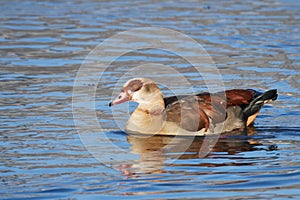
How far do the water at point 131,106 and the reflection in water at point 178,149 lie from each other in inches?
0.5

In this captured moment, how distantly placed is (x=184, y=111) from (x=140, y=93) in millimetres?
673

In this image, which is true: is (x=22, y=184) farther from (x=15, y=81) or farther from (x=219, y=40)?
(x=219, y=40)

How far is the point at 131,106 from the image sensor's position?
12820 millimetres

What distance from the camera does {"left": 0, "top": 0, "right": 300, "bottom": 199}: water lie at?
27.7ft

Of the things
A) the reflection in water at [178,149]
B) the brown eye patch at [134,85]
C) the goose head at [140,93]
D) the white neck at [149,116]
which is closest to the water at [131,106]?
the reflection in water at [178,149]

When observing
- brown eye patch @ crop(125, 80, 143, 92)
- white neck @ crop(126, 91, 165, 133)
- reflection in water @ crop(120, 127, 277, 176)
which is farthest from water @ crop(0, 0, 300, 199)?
brown eye patch @ crop(125, 80, 143, 92)

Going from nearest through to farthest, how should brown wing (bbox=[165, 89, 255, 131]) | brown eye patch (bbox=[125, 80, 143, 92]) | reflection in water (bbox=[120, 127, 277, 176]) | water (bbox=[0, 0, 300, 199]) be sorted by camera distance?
water (bbox=[0, 0, 300, 199]), reflection in water (bbox=[120, 127, 277, 176]), brown wing (bbox=[165, 89, 255, 131]), brown eye patch (bbox=[125, 80, 143, 92])

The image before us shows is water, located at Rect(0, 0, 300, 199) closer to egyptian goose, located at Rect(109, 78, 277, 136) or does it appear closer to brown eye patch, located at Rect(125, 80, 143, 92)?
egyptian goose, located at Rect(109, 78, 277, 136)

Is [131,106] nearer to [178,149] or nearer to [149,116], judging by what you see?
[149,116]

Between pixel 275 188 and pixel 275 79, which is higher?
pixel 275 79

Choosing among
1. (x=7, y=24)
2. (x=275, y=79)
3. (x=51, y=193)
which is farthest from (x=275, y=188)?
(x=7, y=24)

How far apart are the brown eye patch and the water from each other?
2.16 ft

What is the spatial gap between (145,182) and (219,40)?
897 centimetres

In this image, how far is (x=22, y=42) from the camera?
17.0m
